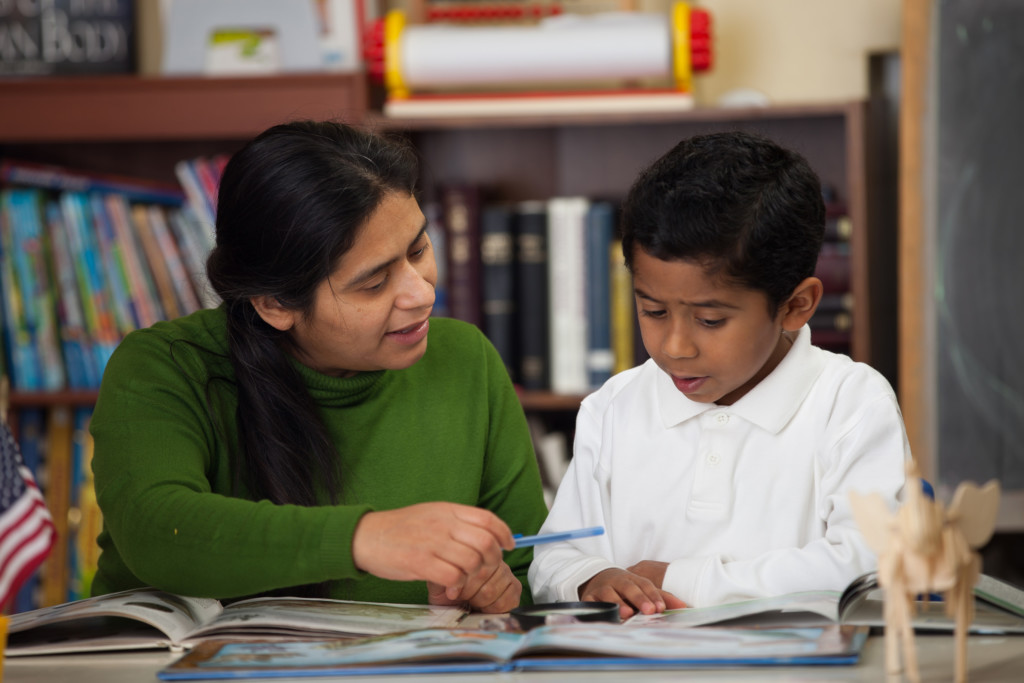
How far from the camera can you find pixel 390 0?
2.17 metres

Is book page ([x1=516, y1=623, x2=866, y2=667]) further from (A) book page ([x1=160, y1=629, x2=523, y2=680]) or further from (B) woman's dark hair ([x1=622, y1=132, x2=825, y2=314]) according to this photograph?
(B) woman's dark hair ([x1=622, y1=132, x2=825, y2=314])

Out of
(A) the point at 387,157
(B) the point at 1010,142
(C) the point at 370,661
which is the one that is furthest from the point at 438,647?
(B) the point at 1010,142

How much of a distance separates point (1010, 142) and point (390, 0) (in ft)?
3.87

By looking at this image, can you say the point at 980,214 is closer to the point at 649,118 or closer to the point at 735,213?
the point at 649,118

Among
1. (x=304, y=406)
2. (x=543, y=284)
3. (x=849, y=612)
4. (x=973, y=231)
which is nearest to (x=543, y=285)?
(x=543, y=284)

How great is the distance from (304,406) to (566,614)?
42 centimetres

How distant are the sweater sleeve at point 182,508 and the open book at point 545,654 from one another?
11 cm

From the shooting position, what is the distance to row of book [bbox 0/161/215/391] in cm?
202

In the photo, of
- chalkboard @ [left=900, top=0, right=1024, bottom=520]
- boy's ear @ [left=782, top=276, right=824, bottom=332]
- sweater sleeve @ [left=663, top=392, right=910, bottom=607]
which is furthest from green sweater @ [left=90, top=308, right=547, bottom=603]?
chalkboard @ [left=900, top=0, right=1024, bottom=520]

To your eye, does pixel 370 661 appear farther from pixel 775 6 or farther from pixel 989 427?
pixel 775 6

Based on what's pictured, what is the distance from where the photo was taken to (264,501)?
0.93m

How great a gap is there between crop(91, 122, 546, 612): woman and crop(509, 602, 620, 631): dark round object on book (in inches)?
2.1

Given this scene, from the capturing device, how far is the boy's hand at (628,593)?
912 millimetres

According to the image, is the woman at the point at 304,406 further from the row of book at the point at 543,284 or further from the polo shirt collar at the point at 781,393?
the row of book at the point at 543,284
